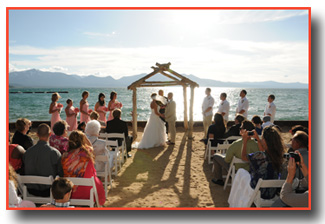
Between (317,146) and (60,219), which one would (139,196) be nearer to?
(60,219)

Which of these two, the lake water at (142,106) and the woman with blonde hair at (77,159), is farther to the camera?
the lake water at (142,106)

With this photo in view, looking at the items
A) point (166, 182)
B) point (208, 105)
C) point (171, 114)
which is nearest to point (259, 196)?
point (166, 182)

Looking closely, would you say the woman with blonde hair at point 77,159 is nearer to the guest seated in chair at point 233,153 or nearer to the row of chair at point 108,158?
the row of chair at point 108,158

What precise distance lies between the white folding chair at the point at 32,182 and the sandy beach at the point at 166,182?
Answer: 4.38 feet

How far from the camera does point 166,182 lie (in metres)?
6.32

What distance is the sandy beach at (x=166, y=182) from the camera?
523cm

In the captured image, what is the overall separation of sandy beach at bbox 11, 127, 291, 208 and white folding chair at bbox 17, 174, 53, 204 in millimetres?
1334

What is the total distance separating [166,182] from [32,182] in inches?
128

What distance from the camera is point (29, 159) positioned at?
13.2 ft

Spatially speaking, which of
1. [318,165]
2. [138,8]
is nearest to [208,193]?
[318,165]

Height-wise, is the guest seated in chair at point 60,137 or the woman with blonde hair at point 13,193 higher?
the guest seated in chair at point 60,137

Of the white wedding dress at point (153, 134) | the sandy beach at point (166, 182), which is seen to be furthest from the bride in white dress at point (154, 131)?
the sandy beach at point (166, 182)

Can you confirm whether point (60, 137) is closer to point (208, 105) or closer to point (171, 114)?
point (171, 114)

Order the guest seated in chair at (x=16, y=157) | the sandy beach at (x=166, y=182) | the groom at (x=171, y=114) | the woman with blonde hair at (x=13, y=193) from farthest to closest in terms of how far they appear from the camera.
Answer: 1. the groom at (x=171, y=114)
2. the sandy beach at (x=166, y=182)
3. the guest seated in chair at (x=16, y=157)
4. the woman with blonde hair at (x=13, y=193)
